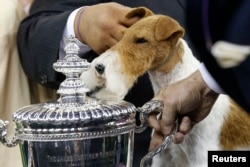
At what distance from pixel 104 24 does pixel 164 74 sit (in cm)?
11

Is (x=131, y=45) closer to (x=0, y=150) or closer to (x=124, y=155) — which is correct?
(x=124, y=155)

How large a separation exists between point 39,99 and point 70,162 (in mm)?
387

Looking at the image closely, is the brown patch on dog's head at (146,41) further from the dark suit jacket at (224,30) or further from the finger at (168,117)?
the dark suit jacket at (224,30)

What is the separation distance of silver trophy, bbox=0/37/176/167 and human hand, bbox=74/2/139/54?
15cm

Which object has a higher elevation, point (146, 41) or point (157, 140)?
point (146, 41)

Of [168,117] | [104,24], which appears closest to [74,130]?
[168,117]

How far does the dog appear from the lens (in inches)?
25.6

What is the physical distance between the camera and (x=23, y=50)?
0.83m

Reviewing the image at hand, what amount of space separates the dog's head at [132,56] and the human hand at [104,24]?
0.02m

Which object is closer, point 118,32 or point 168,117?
point 168,117

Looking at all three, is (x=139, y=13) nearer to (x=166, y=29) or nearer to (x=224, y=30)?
(x=166, y=29)

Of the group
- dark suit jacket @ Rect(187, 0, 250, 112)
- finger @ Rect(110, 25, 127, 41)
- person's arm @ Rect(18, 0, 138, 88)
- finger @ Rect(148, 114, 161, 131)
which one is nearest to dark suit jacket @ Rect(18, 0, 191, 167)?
person's arm @ Rect(18, 0, 138, 88)

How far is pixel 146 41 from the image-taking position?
0.68 metres
